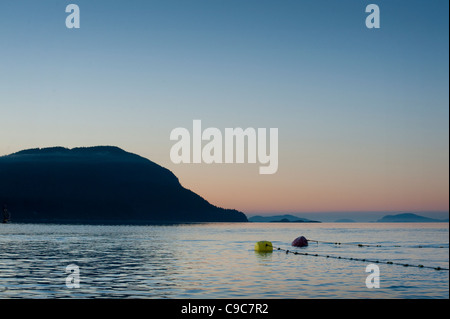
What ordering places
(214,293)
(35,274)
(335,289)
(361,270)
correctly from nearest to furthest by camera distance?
(214,293) → (335,289) → (35,274) → (361,270)

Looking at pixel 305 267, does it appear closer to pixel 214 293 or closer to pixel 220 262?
pixel 220 262

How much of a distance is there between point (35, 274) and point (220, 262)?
22.7 m

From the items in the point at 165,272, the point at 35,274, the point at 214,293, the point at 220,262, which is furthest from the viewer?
the point at 220,262

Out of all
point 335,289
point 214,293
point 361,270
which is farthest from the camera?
point 361,270

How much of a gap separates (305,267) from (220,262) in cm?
1033

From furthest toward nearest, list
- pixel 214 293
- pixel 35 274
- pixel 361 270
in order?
pixel 361 270
pixel 35 274
pixel 214 293

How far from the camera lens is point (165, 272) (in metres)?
50.7

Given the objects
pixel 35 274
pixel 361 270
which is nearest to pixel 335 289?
pixel 361 270
